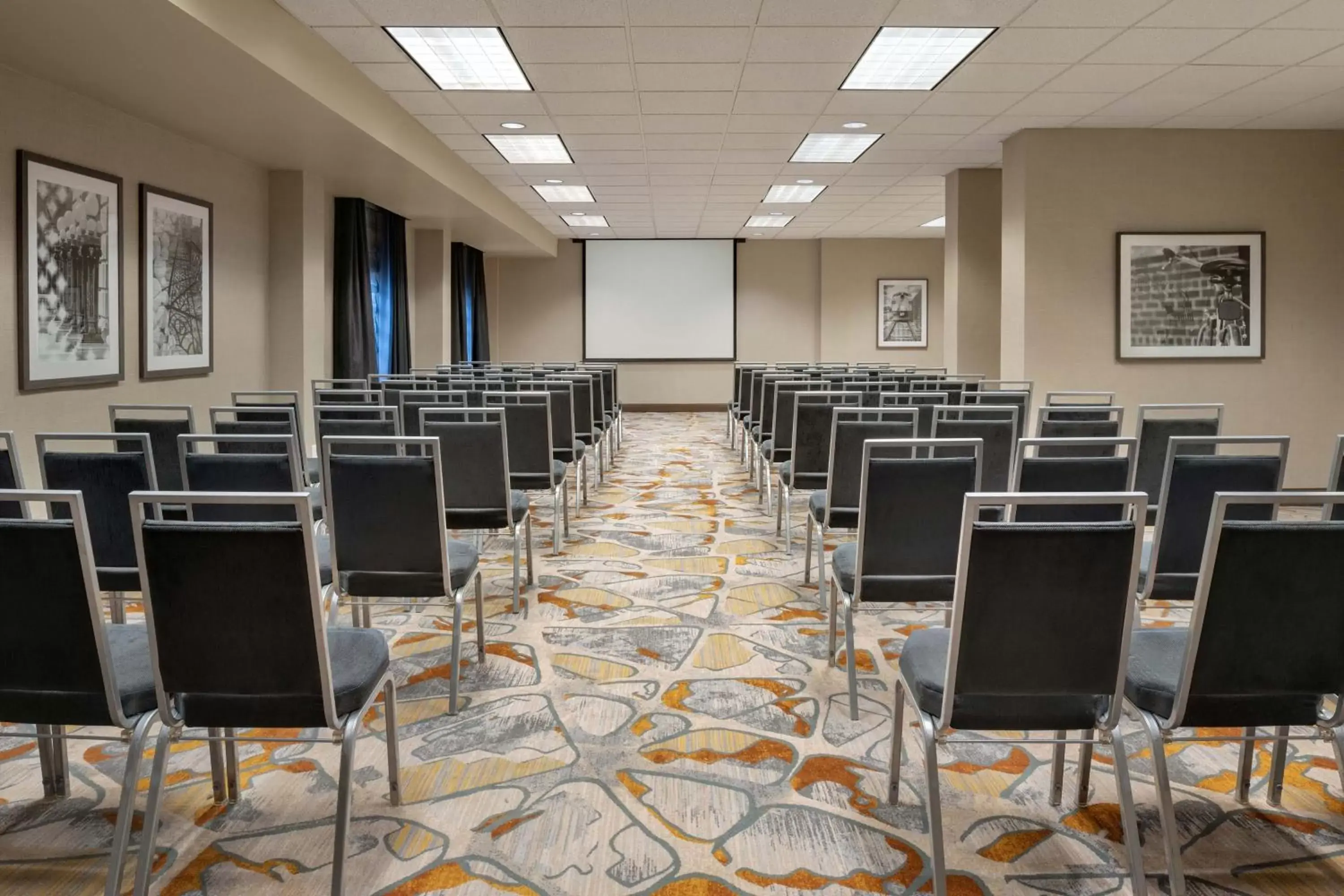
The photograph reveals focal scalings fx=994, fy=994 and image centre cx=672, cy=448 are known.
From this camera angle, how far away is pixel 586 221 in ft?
48.0

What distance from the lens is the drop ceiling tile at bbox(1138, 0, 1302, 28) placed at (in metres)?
5.18

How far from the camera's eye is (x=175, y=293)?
7.35 m

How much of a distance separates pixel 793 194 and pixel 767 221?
9.03 ft

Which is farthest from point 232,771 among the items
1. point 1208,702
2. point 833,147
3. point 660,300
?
point 660,300

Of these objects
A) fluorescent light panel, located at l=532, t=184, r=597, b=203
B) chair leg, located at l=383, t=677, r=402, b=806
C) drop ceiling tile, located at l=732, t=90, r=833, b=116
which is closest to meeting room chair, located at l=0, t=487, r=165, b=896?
chair leg, located at l=383, t=677, r=402, b=806

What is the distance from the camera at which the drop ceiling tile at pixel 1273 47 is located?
5.70 metres

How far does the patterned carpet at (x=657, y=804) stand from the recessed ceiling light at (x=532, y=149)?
5731 mm

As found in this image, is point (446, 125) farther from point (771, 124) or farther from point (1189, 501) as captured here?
point (1189, 501)

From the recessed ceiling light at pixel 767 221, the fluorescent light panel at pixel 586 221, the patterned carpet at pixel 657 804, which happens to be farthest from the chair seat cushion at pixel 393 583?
the recessed ceiling light at pixel 767 221

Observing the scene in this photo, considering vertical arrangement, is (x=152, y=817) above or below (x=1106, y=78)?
below

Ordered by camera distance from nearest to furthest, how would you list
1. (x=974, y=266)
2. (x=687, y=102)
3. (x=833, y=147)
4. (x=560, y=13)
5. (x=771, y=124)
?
(x=560, y=13), (x=687, y=102), (x=771, y=124), (x=833, y=147), (x=974, y=266)

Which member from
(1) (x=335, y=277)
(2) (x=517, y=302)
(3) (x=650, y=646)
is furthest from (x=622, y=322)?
(3) (x=650, y=646)

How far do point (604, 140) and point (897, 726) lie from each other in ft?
22.9

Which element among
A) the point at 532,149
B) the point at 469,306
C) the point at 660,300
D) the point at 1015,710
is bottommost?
the point at 1015,710
